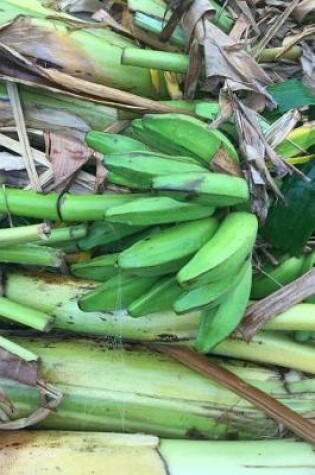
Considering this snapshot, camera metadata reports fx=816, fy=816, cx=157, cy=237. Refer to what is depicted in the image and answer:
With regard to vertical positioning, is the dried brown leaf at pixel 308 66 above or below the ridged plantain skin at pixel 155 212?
above

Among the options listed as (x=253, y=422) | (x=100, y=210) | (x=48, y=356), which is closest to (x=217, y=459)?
(x=253, y=422)

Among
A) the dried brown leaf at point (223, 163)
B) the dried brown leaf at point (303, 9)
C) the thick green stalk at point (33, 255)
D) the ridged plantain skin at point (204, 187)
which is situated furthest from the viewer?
the dried brown leaf at point (303, 9)

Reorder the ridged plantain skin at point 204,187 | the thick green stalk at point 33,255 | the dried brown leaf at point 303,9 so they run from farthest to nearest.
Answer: the dried brown leaf at point 303,9 → the thick green stalk at point 33,255 → the ridged plantain skin at point 204,187

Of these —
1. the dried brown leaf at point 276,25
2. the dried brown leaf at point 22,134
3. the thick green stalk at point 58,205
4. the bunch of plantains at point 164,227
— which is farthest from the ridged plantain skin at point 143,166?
the dried brown leaf at point 276,25

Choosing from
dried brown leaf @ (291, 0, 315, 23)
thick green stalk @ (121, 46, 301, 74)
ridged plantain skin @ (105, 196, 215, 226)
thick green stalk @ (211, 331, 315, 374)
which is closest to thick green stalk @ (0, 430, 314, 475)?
thick green stalk @ (211, 331, 315, 374)

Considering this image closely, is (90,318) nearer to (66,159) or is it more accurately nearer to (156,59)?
(66,159)

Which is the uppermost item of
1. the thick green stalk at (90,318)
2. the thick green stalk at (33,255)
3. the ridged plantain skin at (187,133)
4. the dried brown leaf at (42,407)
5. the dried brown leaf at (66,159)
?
the ridged plantain skin at (187,133)

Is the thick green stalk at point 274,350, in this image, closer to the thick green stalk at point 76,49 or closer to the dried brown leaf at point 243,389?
the dried brown leaf at point 243,389
